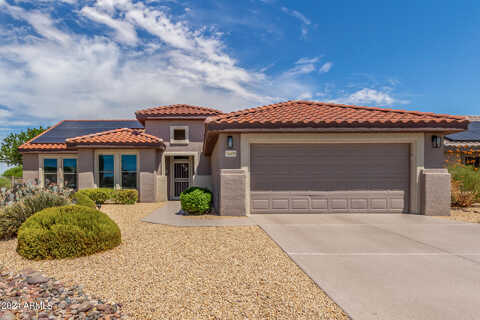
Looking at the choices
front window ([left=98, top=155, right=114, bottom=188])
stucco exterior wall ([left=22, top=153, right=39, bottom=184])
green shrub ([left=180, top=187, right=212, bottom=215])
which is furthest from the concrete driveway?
stucco exterior wall ([left=22, top=153, right=39, bottom=184])

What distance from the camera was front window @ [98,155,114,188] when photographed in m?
11.9

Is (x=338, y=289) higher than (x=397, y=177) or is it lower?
lower

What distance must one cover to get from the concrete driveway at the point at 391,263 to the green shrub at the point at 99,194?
802cm

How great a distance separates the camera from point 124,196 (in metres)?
11.3

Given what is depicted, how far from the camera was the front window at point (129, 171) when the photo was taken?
39.3 feet

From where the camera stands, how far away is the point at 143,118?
45.3 ft

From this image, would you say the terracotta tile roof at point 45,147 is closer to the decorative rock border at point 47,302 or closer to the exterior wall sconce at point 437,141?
the decorative rock border at point 47,302

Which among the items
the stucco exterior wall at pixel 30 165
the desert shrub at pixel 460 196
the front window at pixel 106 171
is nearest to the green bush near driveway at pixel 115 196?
the front window at pixel 106 171

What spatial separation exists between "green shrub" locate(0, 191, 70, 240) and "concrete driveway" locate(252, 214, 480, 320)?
530cm

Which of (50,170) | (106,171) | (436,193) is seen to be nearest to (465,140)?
(436,193)

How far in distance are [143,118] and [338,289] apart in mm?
13347

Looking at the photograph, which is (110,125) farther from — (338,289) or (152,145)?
(338,289)

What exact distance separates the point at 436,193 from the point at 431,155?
124 cm

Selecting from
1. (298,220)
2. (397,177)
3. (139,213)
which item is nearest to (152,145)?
(139,213)
